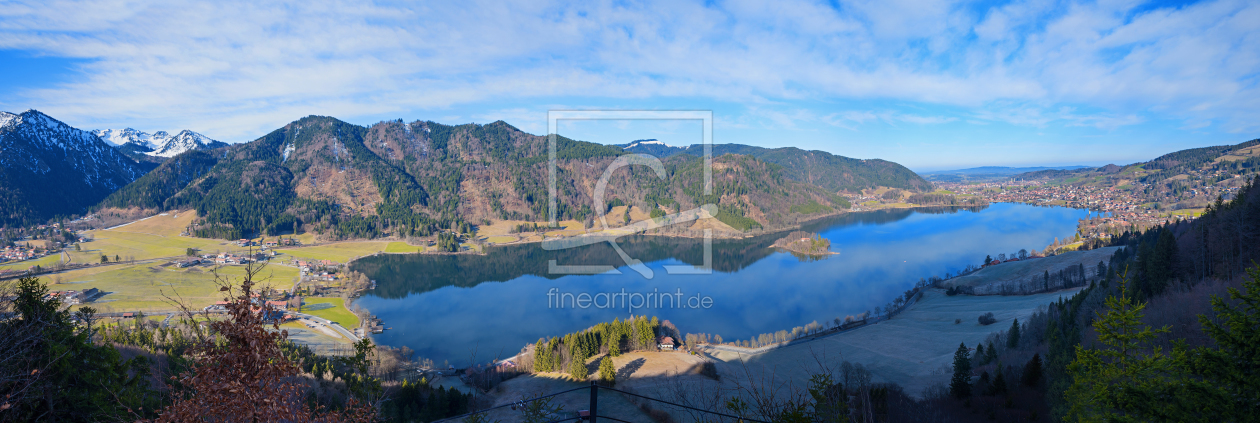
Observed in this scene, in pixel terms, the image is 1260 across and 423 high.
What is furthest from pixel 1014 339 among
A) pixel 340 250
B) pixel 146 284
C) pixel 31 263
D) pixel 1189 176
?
pixel 1189 176

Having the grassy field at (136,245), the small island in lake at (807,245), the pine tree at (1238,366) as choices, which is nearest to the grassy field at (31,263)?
the grassy field at (136,245)

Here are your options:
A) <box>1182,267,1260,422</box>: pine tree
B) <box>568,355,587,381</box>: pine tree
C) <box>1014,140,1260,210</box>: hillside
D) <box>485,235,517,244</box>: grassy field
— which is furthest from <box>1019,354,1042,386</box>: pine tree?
<box>1014,140,1260,210</box>: hillside

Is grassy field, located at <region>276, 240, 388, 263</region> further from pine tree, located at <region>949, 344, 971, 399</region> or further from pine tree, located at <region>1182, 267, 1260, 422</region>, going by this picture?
pine tree, located at <region>1182, 267, 1260, 422</region>

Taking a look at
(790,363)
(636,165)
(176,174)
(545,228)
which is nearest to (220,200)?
(176,174)

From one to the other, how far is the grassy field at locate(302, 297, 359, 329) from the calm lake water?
2.43 meters

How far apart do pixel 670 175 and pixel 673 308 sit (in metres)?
87.4

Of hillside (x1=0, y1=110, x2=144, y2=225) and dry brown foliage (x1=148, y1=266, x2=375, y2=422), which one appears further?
hillside (x1=0, y1=110, x2=144, y2=225)

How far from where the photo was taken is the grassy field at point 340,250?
6662 cm

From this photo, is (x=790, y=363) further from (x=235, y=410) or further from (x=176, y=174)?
(x=176, y=174)

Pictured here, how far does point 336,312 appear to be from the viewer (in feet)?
133

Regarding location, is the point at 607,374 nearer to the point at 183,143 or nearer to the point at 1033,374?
the point at 1033,374

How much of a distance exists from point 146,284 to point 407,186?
7235 centimetres

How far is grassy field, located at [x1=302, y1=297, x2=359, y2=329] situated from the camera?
38.0 m

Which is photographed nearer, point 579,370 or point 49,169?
point 579,370
